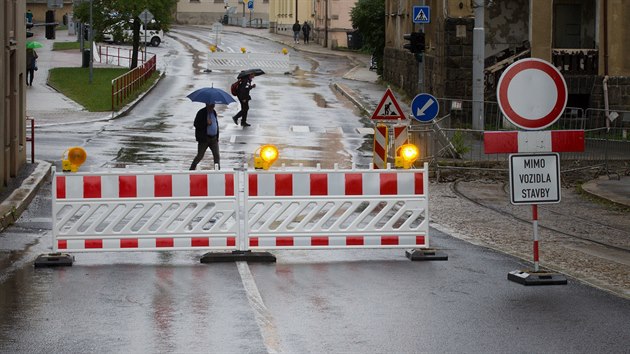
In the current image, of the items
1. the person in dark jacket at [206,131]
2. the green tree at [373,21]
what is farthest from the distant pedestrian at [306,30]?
the person in dark jacket at [206,131]

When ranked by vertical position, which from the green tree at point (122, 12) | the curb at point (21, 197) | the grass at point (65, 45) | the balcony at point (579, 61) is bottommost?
the curb at point (21, 197)

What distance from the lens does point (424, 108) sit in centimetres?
2773

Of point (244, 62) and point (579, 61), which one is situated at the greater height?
point (244, 62)

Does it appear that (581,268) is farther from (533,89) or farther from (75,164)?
(75,164)

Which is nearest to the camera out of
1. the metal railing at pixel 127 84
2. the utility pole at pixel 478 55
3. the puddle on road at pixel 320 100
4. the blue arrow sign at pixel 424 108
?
the blue arrow sign at pixel 424 108

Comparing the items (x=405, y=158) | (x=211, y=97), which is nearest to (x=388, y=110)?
(x=211, y=97)

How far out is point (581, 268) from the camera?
14.9 meters

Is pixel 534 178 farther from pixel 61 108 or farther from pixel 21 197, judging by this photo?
pixel 61 108

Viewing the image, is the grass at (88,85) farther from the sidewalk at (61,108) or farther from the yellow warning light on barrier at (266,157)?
the yellow warning light on barrier at (266,157)

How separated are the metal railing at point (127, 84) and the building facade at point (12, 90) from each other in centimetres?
1554

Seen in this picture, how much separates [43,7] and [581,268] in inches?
4316

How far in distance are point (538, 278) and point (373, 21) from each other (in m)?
51.7

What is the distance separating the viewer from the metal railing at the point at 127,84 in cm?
4462

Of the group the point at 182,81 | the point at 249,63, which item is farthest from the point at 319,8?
the point at 182,81
